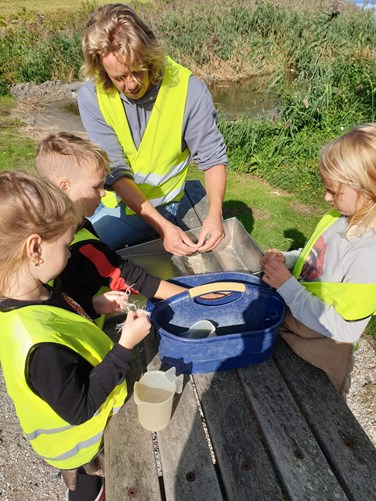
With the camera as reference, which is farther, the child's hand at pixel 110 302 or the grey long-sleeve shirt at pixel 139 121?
the grey long-sleeve shirt at pixel 139 121

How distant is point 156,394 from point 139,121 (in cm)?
172

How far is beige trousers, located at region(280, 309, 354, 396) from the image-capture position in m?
1.71

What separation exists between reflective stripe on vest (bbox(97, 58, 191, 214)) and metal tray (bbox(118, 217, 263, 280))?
13.6 inches

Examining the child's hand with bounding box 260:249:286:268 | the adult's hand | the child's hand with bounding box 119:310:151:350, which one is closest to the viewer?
the child's hand with bounding box 119:310:151:350

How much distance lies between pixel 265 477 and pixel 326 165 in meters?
1.32

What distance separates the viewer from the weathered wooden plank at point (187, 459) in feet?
4.22

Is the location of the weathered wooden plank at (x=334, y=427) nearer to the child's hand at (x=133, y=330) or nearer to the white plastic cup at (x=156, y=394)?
the white plastic cup at (x=156, y=394)

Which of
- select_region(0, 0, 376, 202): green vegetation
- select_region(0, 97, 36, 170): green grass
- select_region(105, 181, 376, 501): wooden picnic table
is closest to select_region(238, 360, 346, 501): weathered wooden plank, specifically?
select_region(105, 181, 376, 501): wooden picnic table

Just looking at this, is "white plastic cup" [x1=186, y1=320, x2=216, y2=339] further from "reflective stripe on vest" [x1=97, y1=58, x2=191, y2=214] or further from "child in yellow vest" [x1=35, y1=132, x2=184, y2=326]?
"reflective stripe on vest" [x1=97, y1=58, x2=191, y2=214]

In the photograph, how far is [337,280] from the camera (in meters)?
1.87

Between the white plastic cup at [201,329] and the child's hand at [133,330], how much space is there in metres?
0.34

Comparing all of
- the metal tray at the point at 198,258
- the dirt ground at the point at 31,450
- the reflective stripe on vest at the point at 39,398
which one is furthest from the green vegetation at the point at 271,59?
the reflective stripe on vest at the point at 39,398

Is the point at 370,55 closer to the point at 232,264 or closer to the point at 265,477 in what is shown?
the point at 232,264

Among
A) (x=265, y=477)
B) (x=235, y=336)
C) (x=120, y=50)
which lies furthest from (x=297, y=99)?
(x=265, y=477)
